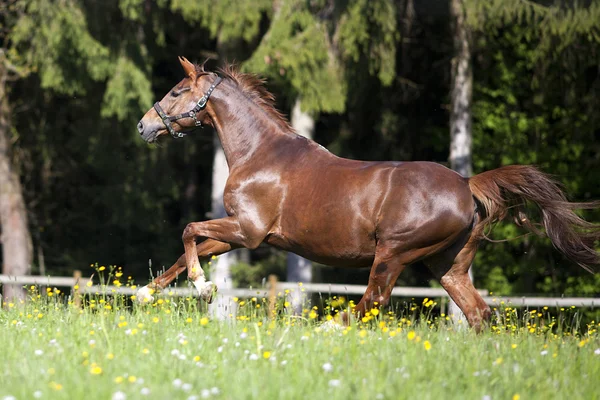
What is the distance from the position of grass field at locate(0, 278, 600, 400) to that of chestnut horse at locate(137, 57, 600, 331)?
30.3 inches

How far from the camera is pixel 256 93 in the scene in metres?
7.71

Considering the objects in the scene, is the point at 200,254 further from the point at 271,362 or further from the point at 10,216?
the point at 10,216

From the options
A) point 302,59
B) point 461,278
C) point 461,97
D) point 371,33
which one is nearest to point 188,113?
point 461,278

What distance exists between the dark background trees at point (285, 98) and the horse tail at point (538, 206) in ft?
20.5

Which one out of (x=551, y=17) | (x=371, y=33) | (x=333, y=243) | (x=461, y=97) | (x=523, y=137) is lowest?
(x=333, y=243)

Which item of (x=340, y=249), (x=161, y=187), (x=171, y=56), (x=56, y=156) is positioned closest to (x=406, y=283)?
(x=161, y=187)

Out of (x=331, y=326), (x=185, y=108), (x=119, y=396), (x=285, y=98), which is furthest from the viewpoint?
A: (x=285, y=98)

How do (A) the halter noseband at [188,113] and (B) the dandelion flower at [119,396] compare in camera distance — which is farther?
(A) the halter noseband at [188,113]

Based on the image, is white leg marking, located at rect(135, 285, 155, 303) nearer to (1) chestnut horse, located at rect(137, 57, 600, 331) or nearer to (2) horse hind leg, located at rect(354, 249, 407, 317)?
(1) chestnut horse, located at rect(137, 57, 600, 331)

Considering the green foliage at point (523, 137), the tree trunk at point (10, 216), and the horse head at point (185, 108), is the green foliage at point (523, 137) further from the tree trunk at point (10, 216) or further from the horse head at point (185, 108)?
the horse head at point (185, 108)

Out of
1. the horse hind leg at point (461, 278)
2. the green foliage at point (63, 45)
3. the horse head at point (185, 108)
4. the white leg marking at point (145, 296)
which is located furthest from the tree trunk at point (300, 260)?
the white leg marking at point (145, 296)

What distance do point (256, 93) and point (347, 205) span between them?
155 centimetres

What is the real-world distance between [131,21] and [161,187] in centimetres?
435

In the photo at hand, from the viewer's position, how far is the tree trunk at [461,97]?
1371 cm
